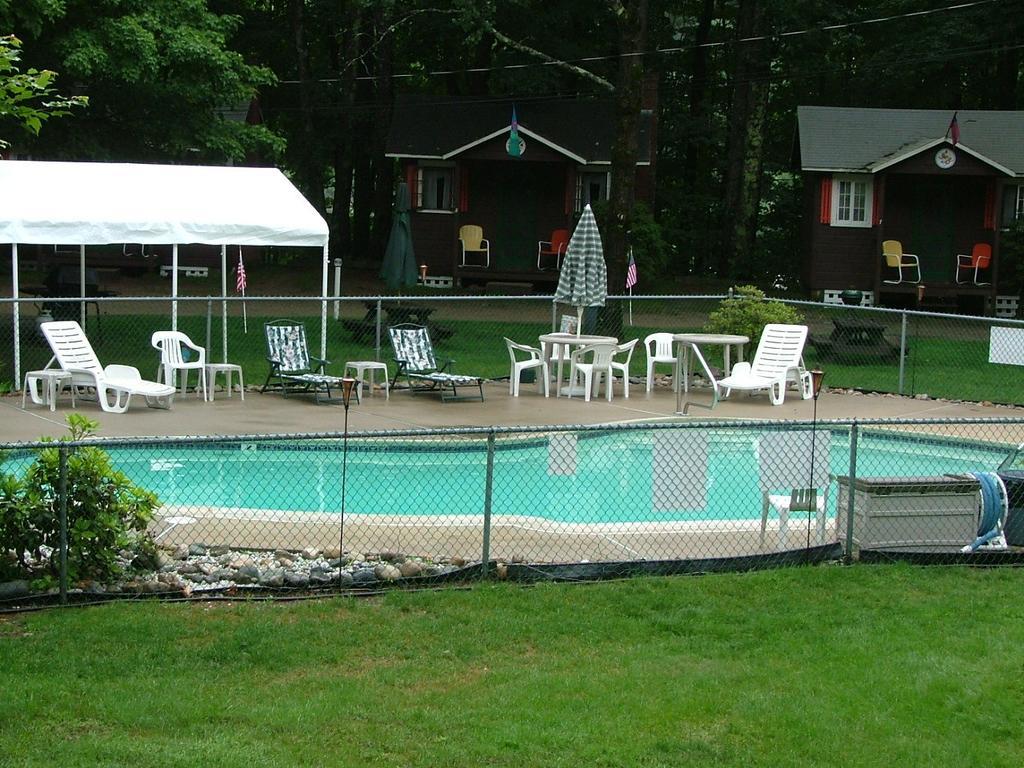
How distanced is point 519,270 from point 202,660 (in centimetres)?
2575

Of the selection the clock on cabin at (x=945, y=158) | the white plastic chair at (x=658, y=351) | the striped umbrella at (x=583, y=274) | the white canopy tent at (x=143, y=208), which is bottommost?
the white plastic chair at (x=658, y=351)

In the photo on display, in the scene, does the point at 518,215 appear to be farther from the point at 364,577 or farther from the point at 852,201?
the point at 364,577

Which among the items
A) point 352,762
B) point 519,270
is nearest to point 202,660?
point 352,762

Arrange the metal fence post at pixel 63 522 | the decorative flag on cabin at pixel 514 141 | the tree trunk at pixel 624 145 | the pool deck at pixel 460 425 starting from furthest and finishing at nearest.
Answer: the decorative flag on cabin at pixel 514 141 < the tree trunk at pixel 624 145 < the pool deck at pixel 460 425 < the metal fence post at pixel 63 522

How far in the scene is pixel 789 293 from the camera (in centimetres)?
3512

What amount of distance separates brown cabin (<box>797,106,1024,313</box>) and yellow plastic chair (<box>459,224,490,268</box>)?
7.61 m

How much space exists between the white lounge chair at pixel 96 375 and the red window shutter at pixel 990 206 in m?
21.7

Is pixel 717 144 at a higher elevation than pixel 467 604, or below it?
higher

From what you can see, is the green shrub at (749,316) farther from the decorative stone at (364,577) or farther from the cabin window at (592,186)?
the cabin window at (592,186)

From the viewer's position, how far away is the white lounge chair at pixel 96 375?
51.4 ft

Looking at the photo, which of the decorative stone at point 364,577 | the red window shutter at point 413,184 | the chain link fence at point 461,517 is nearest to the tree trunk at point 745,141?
the red window shutter at point 413,184

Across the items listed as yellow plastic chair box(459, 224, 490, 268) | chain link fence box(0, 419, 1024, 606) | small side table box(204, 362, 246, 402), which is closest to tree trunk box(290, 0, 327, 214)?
yellow plastic chair box(459, 224, 490, 268)

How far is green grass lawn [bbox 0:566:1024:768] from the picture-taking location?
593 centimetres

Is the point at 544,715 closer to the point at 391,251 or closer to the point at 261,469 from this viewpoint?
the point at 261,469
